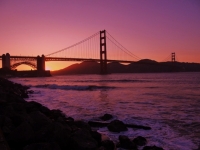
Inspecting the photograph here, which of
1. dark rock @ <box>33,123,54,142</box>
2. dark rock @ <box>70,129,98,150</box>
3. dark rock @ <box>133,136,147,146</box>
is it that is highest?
dark rock @ <box>33,123,54,142</box>

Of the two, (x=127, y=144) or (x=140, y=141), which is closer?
(x=127, y=144)

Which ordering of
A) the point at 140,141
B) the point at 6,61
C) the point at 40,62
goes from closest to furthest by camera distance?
the point at 140,141, the point at 6,61, the point at 40,62

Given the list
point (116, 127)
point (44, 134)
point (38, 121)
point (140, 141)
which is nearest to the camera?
point (44, 134)

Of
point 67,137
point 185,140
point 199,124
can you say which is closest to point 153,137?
point 185,140

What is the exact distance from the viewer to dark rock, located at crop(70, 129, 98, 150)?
292cm

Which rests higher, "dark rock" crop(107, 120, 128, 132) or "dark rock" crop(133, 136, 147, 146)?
"dark rock" crop(107, 120, 128, 132)

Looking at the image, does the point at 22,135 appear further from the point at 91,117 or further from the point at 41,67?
the point at 41,67

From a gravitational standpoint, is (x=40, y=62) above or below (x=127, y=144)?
above

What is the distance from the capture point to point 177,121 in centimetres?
601

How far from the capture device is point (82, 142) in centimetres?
298

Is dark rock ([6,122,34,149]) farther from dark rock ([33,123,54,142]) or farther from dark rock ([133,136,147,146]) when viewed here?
dark rock ([133,136,147,146])

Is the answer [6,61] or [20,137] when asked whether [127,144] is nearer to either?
[20,137]

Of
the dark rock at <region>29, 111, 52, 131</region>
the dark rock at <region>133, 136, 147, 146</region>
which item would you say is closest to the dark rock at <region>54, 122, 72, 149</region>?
the dark rock at <region>29, 111, 52, 131</region>

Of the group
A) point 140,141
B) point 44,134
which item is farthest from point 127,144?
point 44,134
